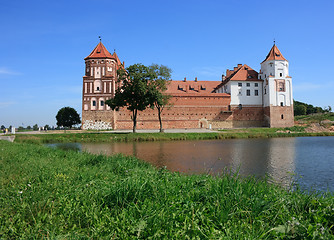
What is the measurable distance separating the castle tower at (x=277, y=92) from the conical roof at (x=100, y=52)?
3095 centimetres

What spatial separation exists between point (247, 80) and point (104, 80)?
28.7 m

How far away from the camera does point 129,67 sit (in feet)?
→ 99.3

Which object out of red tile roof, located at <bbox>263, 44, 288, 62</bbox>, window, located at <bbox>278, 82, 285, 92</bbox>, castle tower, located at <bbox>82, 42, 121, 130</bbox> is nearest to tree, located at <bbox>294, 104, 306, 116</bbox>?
window, located at <bbox>278, 82, 285, 92</bbox>

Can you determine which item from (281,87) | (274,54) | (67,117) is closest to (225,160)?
(281,87)

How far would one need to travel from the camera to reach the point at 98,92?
4388 cm

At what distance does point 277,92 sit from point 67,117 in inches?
1871

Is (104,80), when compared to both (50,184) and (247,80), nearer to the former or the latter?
(247,80)

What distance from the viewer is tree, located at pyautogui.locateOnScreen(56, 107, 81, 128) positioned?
59.8 metres

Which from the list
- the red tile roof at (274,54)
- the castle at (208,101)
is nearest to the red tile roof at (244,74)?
the castle at (208,101)

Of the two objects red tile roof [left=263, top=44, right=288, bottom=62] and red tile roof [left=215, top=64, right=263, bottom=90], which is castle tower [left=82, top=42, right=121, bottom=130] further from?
red tile roof [left=263, top=44, right=288, bottom=62]

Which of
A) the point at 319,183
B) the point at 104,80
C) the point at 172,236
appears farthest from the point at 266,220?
the point at 104,80

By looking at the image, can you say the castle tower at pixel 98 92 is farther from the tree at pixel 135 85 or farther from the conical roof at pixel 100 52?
the tree at pixel 135 85

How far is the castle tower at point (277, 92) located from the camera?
47.8m

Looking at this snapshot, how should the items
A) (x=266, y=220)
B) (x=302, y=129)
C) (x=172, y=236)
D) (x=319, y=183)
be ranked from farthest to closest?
(x=302, y=129), (x=319, y=183), (x=266, y=220), (x=172, y=236)
